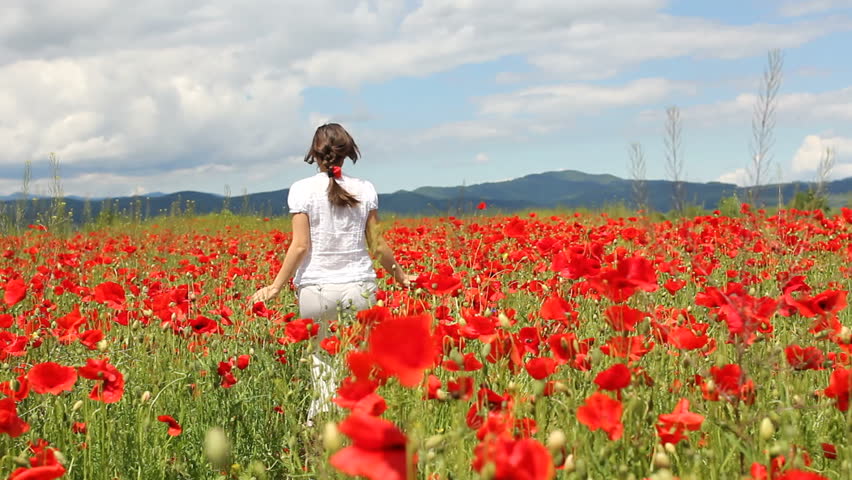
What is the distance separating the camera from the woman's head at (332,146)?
3.69m

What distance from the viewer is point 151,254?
850cm

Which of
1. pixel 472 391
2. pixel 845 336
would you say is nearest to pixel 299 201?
pixel 472 391

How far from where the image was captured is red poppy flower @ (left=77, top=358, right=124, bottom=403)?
81.3 inches

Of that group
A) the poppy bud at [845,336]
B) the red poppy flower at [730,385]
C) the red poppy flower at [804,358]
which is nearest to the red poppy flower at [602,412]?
the red poppy flower at [730,385]

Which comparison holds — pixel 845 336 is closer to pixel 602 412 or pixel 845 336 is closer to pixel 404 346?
pixel 602 412

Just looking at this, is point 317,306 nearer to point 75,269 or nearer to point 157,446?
point 157,446

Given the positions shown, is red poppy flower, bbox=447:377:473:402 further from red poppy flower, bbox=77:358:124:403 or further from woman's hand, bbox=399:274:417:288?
woman's hand, bbox=399:274:417:288

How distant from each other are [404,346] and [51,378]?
4.93 ft

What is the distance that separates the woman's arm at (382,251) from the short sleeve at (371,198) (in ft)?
0.11

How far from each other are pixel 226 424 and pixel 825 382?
2503 millimetres

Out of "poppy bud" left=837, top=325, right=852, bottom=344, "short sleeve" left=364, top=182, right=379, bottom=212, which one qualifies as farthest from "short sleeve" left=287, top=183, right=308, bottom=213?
"poppy bud" left=837, top=325, right=852, bottom=344

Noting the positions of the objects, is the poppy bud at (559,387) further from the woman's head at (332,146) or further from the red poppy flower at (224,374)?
the woman's head at (332,146)

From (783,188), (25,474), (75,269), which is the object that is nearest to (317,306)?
(25,474)

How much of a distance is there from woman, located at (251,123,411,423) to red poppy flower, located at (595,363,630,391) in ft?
6.80
